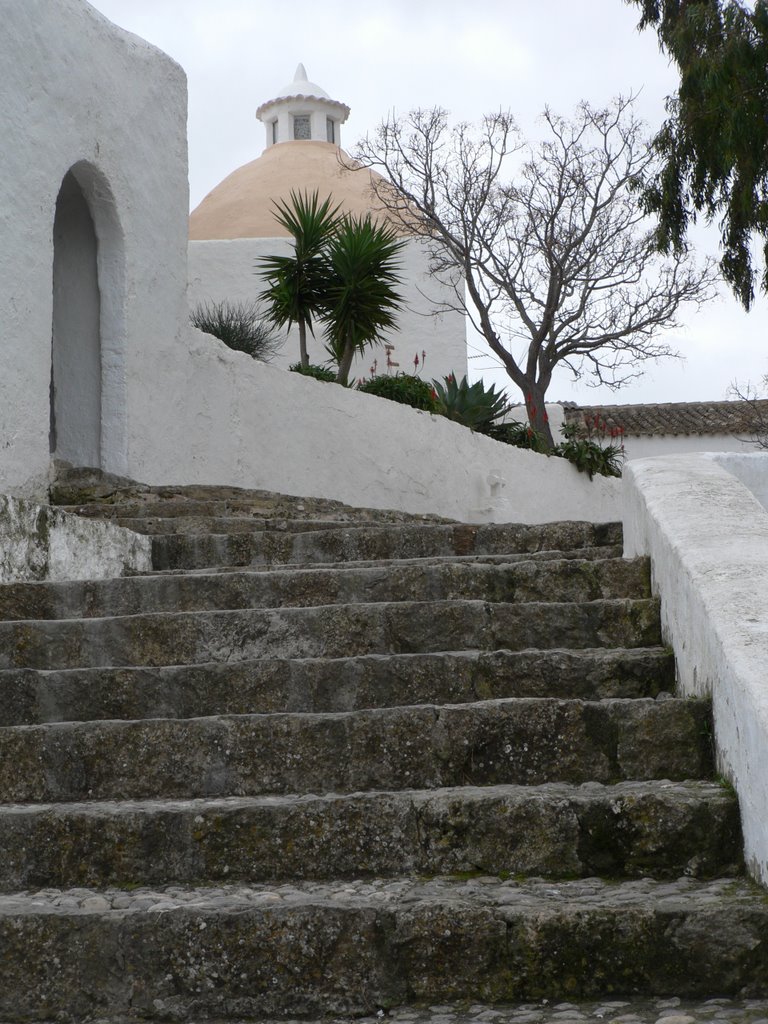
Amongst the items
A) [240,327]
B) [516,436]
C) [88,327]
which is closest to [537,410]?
[516,436]

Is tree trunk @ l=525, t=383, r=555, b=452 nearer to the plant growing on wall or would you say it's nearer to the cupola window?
the plant growing on wall

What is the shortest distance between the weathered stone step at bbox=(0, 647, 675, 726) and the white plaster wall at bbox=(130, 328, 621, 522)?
494cm

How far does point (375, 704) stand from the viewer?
3.20 metres

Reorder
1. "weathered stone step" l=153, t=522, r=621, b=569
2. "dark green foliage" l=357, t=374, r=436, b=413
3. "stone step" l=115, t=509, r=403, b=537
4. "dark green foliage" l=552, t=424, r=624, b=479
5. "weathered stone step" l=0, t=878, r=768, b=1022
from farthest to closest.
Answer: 1. "dark green foliage" l=552, t=424, r=624, b=479
2. "dark green foliage" l=357, t=374, r=436, b=413
3. "stone step" l=115, t=509, r=403, b=537
4. "weathered stone step" l=153, t=522, r=621, b=569
5. "weathered stone step" l=0, t=878, r=768, b=1022

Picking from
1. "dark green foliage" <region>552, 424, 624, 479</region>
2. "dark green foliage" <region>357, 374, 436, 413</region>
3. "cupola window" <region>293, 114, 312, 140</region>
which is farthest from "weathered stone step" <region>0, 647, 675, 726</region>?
"cupola window" <region>293, 114, 312, 140</region>

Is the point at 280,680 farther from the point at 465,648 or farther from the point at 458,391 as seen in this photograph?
the point at 458,391

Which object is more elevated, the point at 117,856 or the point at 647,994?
the point at 117,856

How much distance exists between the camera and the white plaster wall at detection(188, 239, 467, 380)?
629 inches

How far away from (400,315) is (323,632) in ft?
44.7

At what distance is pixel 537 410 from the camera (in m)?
18.8

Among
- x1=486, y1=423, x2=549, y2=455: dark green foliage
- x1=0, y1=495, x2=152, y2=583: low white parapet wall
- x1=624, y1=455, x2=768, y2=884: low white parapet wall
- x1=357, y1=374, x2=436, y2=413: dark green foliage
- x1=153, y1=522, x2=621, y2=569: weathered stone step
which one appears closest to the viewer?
x1=624, y1=455, x2=768, y2=884: low white parapet wall

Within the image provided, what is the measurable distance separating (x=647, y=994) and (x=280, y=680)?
132cm

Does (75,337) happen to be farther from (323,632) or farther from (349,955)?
(349,955)

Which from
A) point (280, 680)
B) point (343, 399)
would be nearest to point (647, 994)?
point (280, 680)
